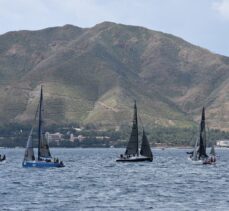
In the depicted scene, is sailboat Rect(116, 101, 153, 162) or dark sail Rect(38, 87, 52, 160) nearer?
dark sail Rect(38, 87, 52, 160)

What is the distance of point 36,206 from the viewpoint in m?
83.9

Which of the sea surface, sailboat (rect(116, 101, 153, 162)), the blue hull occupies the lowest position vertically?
the sea surface

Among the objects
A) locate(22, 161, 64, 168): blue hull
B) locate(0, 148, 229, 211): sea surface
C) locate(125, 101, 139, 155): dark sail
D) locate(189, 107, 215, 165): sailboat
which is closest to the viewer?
locate(0, 148, 229, 211): sea surface

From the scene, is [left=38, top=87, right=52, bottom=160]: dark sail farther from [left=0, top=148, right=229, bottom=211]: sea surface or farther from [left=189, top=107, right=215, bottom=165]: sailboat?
[left=189, top=107, right=215, bottom=165]: sailboat

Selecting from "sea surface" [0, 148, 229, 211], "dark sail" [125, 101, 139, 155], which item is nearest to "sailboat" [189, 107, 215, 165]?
"dark sail" [125, 101, 139, 155]

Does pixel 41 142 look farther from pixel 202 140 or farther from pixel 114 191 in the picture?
pixel 114 191

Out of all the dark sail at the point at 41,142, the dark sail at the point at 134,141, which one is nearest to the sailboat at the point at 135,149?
the dark sail at the point at 134,141

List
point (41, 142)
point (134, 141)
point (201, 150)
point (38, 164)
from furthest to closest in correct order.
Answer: point (201, 150) → point (134, 141) → point (38, 164) → point (41, 142)

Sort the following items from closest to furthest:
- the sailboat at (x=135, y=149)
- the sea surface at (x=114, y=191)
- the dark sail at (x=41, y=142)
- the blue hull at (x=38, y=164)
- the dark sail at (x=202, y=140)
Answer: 1. the sea surface at (x=114, y=191)
2. the dark sail at (x=41, y=142)
3. the blue hull at (x=38, y=164)
4. the sailboat at (x=135, y=149)
5. the dark sail at (x=202, y=140)

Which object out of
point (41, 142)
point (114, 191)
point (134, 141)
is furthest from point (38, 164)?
point (114, 191)

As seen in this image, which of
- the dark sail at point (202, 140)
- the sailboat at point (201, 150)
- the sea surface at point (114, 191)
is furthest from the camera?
the dark sail at point (202, 140)

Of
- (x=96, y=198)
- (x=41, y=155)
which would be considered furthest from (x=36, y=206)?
(x=41, y=155)

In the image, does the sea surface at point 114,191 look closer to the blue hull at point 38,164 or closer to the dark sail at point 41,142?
the dark sail at point 41,142

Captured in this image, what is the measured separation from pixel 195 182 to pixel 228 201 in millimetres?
32205
